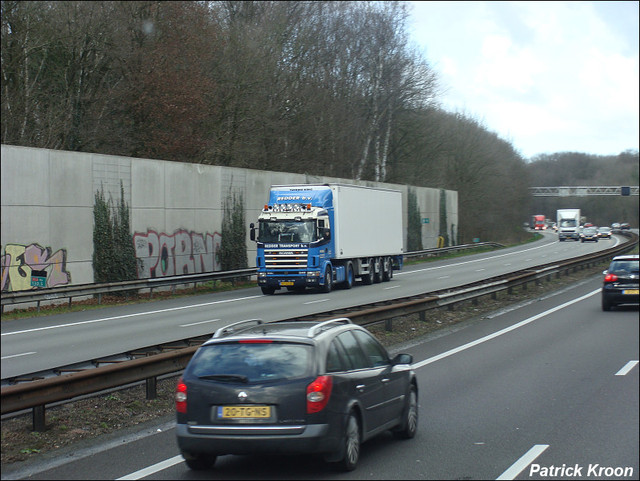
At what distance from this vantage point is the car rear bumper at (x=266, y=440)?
7.40 m

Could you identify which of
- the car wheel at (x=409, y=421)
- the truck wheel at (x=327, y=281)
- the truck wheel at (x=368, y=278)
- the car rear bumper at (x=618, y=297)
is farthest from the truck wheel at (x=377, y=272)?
the car wheel at (x=409, y=421)

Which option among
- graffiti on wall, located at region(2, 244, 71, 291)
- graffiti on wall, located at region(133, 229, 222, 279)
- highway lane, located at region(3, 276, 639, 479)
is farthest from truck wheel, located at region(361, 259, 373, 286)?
highway lane, located at region(3, 276, 639, 479)

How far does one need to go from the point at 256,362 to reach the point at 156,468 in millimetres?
1428

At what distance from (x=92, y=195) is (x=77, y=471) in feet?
72.6

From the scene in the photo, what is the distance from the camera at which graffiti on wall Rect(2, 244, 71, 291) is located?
78.9 feet

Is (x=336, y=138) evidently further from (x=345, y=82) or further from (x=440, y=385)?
(x=440, y=385)

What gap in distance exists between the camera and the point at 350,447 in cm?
782

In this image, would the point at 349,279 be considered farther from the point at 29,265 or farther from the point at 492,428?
the point at 492,428

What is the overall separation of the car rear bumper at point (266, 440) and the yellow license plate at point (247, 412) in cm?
11

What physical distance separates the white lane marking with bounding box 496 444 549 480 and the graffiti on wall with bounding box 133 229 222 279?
24.7 m

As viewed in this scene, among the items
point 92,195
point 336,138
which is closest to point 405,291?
point 92,195

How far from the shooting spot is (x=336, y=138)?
193 ft

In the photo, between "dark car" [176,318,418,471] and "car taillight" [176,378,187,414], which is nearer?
"dark car" [176,318,418,471]

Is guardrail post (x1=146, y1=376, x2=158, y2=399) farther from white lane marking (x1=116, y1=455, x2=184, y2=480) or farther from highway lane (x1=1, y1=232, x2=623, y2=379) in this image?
white lane marking (x1=116, y1=455, x2=184, y2=480)
